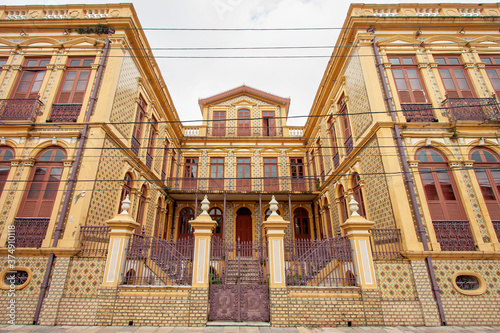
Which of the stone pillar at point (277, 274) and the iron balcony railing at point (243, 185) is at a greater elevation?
the iron balcony railing at point (243, 185)

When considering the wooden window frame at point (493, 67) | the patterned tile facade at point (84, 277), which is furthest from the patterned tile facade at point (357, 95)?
the patterned tile facade at point (84, 277)

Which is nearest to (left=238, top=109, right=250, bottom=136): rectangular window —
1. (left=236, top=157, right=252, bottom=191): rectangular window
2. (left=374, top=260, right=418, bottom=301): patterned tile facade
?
(left=236, top=157, right=252, bottom=191): rectangular window

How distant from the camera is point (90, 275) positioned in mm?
6441

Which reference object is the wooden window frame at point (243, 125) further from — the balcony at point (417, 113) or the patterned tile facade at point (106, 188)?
the balcony at point (417, 113)

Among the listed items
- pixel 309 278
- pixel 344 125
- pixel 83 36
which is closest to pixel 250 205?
pixel 344 125

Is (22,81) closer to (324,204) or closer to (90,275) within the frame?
(90,275)

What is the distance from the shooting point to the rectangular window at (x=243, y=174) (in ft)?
51.1

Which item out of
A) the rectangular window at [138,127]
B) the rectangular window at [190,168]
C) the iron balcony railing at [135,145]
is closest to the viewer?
the iron balcony railing at [135,145]

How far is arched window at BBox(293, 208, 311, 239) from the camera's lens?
50.9ft

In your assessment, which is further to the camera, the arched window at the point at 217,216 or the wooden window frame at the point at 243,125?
the wooden window frame at the point at 243,125

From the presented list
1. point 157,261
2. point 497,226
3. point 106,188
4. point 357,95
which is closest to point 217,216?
point 106,188

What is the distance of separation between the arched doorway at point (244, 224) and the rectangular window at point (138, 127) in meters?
7.74

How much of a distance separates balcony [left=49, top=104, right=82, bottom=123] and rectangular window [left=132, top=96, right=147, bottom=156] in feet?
7.50

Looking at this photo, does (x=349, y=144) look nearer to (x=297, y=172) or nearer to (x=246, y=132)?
(x=297, y=172)
